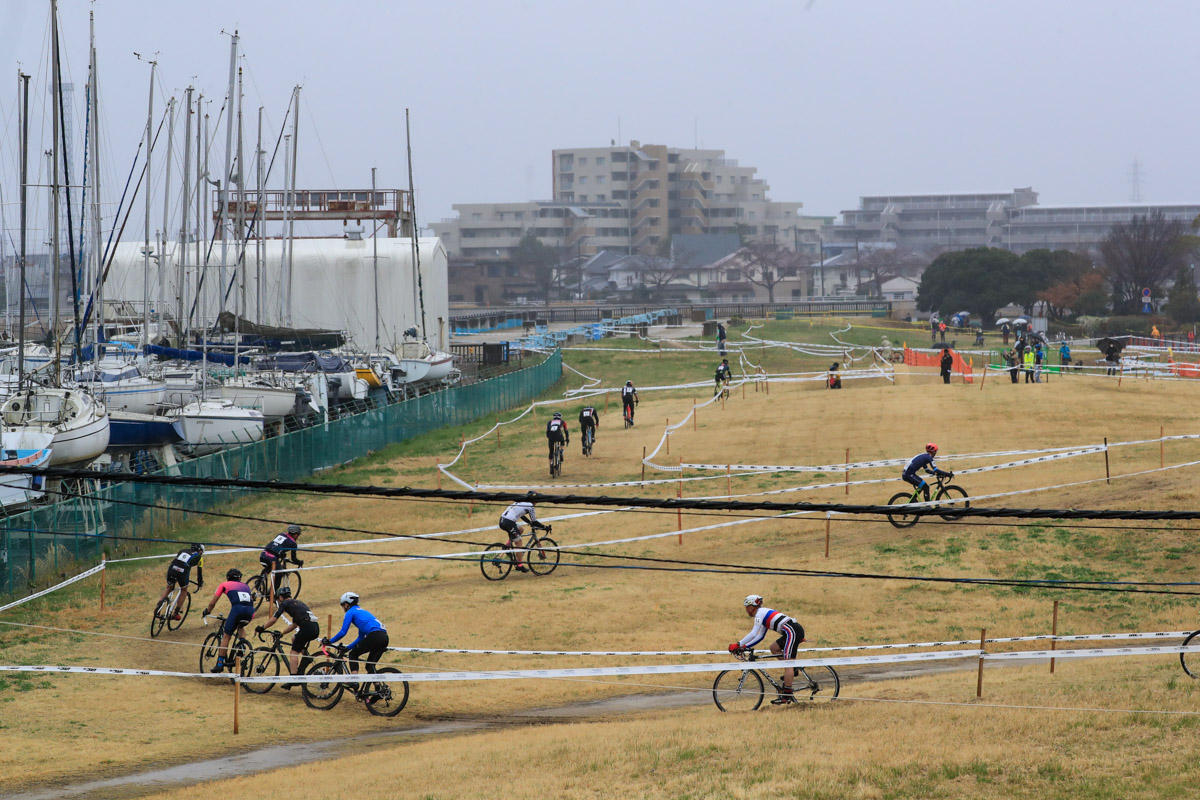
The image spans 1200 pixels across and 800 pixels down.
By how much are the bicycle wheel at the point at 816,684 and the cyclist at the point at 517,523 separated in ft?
25.3

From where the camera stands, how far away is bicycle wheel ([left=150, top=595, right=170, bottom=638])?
20.2 metres

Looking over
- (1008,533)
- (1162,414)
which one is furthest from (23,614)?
(1162,414)

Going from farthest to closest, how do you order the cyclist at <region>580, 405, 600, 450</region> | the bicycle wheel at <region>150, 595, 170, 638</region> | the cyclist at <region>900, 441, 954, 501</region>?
1. the cyclist at <region>580, 405, 600, 450</region>
2. the cyclist at <region>900, 441, 954, 501</region>
3. the bicycle wheel at <region>150, 595, 170, 638</region>

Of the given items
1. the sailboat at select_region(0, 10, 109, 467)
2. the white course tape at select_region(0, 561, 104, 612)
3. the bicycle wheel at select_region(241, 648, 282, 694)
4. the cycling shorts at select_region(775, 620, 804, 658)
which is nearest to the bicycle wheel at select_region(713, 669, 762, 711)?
the cycling shorts at select_region(775, 620, 804, 658)

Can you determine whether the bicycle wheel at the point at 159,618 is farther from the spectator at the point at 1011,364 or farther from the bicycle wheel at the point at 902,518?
the spectator at the point at 1011,364

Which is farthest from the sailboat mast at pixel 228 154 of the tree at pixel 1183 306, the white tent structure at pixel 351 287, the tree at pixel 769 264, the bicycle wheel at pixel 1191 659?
the tree at pixel 769 264

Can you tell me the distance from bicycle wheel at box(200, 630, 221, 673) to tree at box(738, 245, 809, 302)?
148 metres

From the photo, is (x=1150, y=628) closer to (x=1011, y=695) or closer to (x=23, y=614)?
(x=1011, y=695)

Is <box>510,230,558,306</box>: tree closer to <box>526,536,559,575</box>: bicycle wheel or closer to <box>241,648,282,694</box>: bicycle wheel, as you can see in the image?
<box>526,536,559,575</box>: bicycle wheel

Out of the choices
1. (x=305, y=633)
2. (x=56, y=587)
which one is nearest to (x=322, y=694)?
(x=305, y=633)

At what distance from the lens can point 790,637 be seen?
15312 mm

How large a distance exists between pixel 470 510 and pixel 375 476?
24.8 ft

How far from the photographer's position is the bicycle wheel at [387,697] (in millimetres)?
16359

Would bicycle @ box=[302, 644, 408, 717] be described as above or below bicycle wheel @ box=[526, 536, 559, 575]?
below
